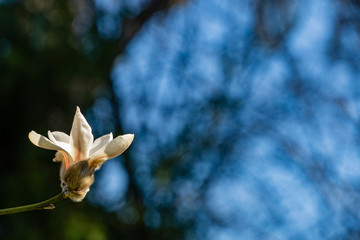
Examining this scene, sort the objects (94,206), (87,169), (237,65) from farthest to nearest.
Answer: (237,65) < (94,206) < (87,169)

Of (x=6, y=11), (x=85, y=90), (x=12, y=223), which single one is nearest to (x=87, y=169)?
(x=12, y=223)

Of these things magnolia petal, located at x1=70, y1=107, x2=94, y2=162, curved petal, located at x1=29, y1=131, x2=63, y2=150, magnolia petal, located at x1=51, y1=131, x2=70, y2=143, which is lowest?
curved petal, located at x1=29, y1=131, x2=63, y2=150

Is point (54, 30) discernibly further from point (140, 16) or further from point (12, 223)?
point (12, 223)

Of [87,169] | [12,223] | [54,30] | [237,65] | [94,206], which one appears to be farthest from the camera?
[237,65]

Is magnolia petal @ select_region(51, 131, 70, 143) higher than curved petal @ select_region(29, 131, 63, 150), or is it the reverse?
magnolia petal @ select_region(51, 131, 70, 143)

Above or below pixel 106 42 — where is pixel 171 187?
below
